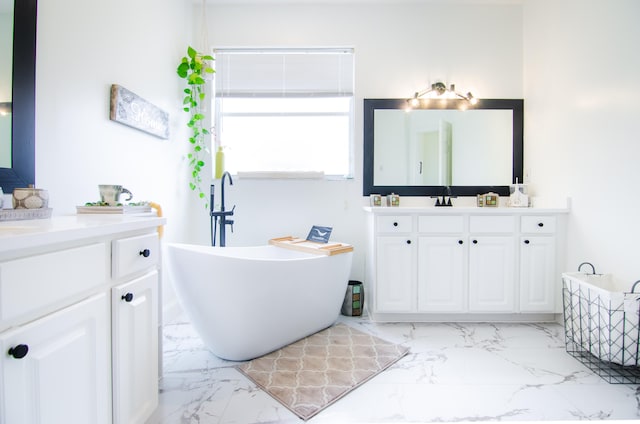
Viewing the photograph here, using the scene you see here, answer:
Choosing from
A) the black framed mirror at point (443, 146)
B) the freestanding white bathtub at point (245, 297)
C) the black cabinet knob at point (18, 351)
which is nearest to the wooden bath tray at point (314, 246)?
the freestanding white bathtub at point (245, 297)

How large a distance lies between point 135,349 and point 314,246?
1404 mm

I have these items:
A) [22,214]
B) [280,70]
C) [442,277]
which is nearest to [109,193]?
[22,214]

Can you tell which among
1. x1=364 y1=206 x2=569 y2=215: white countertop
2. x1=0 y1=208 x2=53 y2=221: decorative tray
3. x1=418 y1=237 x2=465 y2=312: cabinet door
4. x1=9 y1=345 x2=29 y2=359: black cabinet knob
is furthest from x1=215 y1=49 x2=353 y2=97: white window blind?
x1=9 y1=345 x2=29 y2=359: black cabinet knob

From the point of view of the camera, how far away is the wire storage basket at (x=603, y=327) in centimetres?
162

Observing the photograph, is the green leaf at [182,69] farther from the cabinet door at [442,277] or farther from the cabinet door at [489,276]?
the cabinet door at [489,276]

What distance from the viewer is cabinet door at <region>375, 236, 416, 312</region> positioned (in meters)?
2.37

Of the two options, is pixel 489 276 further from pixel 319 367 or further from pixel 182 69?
pixel 182 69

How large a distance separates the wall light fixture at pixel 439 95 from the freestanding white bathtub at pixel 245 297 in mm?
1751

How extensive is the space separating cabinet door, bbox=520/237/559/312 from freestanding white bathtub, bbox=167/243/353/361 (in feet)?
5.15

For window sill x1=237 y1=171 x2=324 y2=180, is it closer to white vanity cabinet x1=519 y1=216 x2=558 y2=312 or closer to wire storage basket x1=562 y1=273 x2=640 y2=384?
white vanity cabinet x1=519 y1=216 x2=558 y2=312

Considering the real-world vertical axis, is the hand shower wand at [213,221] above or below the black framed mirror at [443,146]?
below

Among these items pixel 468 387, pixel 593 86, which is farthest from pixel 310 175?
pixel 593 86

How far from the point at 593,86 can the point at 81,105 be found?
3.08 m

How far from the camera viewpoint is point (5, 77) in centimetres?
111
